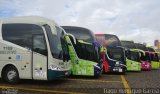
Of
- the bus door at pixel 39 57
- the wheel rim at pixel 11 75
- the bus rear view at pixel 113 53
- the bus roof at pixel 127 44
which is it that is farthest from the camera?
the bus roof at pixel 127 44

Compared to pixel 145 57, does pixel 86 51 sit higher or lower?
higher

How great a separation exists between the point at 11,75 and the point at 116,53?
35.5 feet

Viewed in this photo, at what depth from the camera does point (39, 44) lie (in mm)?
14086

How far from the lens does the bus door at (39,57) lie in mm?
13867

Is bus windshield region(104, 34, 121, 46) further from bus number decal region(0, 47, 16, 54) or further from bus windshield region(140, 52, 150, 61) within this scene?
bus number decal region(0, 47, 16, 54)

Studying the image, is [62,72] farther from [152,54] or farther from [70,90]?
[152,54]

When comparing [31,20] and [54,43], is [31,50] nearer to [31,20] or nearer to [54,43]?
[54,43]

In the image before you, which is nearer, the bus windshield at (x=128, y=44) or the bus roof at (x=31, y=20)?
the bus roof at (x=31, y=20)

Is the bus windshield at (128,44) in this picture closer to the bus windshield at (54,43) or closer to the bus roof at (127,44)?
the bus roof at (127,44)

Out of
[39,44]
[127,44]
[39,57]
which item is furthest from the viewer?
[127,44]

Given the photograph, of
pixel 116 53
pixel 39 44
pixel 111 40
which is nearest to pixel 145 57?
pixel 111 40

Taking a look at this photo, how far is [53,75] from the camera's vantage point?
45.2 ft

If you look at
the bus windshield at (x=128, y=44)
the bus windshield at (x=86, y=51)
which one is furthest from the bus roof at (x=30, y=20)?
the bus windshield at (x=128, y=44)

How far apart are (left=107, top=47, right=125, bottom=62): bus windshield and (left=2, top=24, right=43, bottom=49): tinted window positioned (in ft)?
33.5
